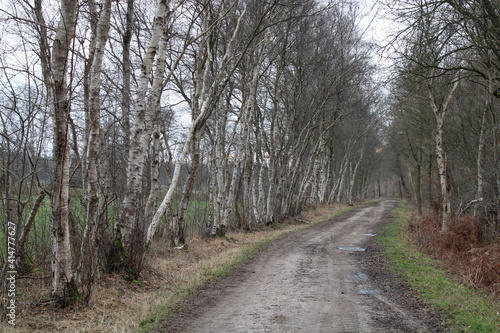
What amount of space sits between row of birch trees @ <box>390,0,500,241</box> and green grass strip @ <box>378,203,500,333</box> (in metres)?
3.02

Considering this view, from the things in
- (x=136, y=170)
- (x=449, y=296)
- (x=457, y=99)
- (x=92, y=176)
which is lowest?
(x=449, y=296)

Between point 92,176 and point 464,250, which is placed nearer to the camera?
point 92,176

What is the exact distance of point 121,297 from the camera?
6.63 metres

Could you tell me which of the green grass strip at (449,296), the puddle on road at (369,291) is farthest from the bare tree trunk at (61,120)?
the green grass strip at (449,296)

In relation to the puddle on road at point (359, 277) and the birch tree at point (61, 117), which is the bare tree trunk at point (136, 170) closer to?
the birch tree at point (61, 117)

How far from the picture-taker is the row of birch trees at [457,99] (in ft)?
29.6

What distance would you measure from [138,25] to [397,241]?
12.6 m

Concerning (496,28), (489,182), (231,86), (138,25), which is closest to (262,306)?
(496,28)

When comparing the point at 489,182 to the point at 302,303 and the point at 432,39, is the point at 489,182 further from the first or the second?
the point at 302,303

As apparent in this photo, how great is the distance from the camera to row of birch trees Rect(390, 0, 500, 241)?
9016 mm

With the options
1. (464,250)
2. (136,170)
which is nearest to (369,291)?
(136,170)

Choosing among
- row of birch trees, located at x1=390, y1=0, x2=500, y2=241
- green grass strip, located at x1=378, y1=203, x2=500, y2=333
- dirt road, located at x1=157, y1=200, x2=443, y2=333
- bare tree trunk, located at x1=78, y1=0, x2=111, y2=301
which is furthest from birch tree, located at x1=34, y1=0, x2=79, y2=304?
row of birch trees, located at x1=390, y1=0, x2=500, y2=241

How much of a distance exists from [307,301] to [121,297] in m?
3.17

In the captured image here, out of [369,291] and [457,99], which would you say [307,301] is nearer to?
[369,291]
